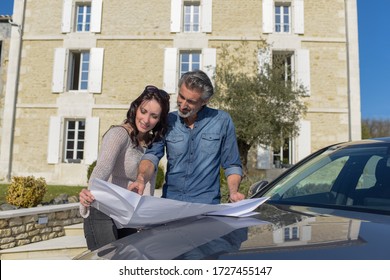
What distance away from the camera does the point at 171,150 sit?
2090 millimetres

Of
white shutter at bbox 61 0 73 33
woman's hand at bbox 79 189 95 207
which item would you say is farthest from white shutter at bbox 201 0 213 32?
woman's hand at bbox 79 189 95 207

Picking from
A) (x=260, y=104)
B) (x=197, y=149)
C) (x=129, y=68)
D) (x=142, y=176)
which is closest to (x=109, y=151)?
(x=142, y=176)

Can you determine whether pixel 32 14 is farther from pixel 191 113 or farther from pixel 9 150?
pixel 191 113

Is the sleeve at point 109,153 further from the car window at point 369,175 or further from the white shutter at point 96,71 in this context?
the white shutter at point 96,71

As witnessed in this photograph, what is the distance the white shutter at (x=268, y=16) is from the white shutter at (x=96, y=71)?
6540 mm

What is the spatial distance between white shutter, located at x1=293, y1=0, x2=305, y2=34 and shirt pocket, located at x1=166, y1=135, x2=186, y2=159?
39.4 ft

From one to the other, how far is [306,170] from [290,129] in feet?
27.9

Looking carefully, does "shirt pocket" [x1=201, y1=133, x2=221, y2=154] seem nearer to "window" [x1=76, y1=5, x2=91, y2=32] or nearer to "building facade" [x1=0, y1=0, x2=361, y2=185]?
"building facade" [x1=0, y1=0, x2=361, y2=185]

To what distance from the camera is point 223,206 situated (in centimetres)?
163

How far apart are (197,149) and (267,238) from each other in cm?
100

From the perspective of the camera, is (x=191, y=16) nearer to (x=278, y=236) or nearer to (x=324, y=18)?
(x=324, y=18)

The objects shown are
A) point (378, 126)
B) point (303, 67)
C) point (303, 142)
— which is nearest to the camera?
point (303, 142)

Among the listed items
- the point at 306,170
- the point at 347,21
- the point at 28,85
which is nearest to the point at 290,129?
the point at 347,21

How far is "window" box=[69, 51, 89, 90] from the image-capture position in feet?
43.6
